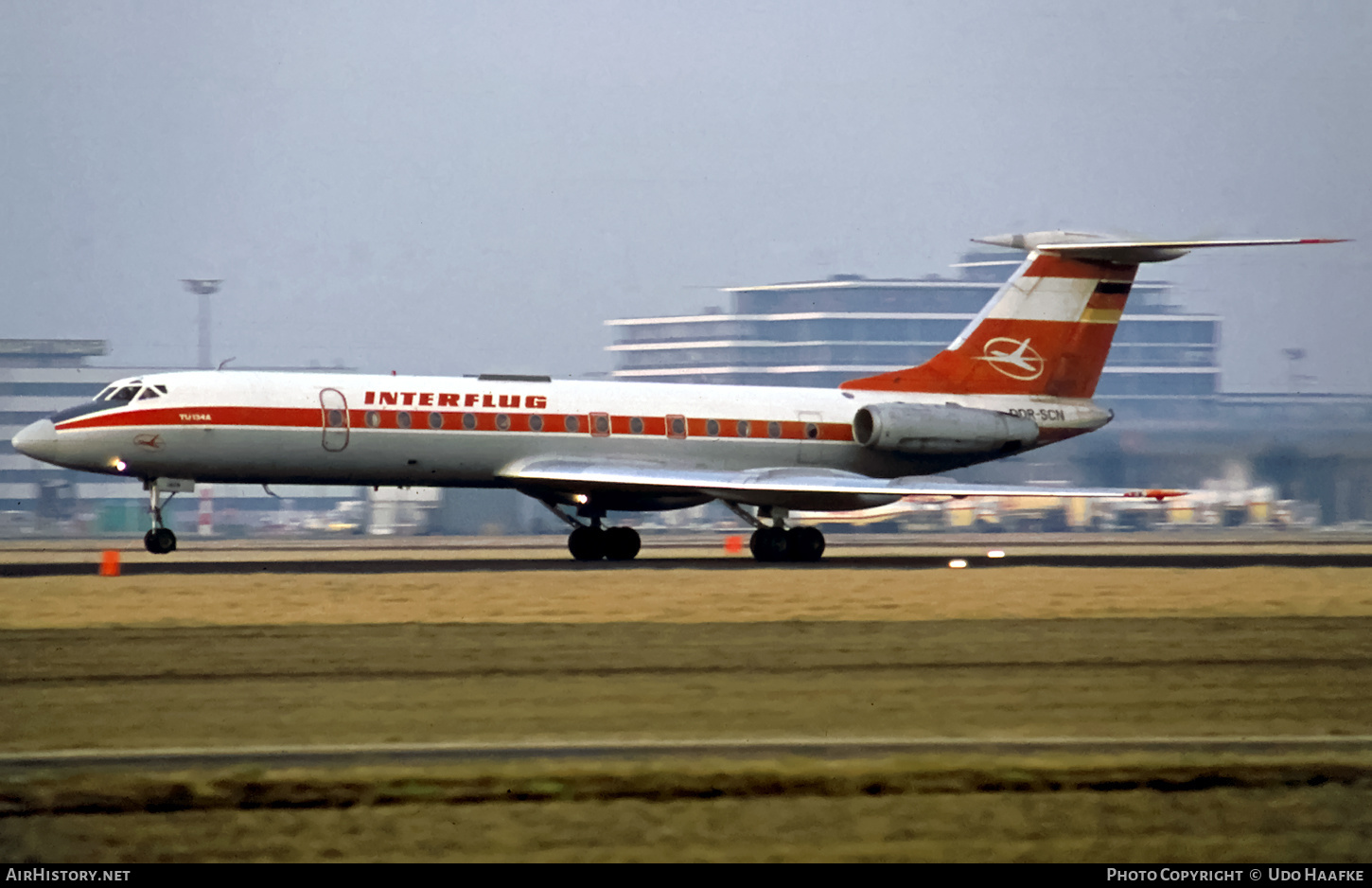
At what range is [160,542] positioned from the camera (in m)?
33.2

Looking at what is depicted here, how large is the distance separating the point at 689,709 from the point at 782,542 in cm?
2067

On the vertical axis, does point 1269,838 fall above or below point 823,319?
below

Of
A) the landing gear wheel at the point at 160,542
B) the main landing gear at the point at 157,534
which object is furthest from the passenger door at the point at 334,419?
A: the landing gear wheel at the point at 160,542

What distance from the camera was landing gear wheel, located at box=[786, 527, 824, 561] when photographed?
115ft

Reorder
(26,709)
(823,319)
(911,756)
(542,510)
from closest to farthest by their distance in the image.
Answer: (911,756)
(26,709)
(542,510)
(823,319)

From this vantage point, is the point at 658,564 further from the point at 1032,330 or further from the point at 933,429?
the point at 1032,330

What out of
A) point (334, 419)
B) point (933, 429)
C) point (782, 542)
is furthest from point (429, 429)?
point (933, 429)

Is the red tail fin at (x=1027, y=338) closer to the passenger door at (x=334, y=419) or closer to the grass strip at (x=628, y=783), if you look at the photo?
the passenger door at (x=334, y=419)

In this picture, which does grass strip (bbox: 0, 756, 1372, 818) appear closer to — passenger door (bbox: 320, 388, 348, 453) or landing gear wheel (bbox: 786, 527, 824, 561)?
passenger door (bbox: 320, 388, 348, 453)

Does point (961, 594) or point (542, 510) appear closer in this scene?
point (961, 594)

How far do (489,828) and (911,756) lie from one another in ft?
11.1

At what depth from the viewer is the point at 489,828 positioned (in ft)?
31.8

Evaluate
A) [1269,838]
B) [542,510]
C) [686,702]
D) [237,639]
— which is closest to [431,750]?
[686,702]

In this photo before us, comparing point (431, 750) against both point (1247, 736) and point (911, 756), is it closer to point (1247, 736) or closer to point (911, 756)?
point (911, 756)
